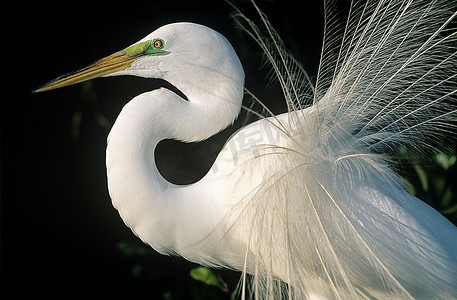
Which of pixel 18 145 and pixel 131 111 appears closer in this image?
pixel 131 111

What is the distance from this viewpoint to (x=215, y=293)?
2.09m

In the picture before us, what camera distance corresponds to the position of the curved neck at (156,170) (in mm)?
1144

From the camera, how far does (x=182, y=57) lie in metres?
1.22

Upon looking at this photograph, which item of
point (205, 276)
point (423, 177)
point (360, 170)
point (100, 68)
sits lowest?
point (205, 276)

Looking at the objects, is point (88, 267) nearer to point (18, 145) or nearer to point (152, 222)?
point (18, 145)

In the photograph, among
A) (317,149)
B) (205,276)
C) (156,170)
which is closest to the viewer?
(317,149)

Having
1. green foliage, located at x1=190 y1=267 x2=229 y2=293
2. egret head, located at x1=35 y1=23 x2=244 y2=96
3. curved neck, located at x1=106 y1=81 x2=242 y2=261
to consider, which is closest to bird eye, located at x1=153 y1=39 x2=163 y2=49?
egret head, located at x1=35 y1=23 x2=244 y2=96

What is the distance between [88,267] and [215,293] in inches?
23.3

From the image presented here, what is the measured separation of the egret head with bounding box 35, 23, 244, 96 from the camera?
120 centimetres

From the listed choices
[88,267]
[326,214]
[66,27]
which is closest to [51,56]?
[66,27]

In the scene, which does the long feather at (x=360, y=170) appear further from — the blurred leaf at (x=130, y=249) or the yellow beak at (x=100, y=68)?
the blurred leaf at (x=130, y=249)

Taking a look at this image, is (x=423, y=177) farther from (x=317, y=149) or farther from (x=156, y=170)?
(x=156, y=170)

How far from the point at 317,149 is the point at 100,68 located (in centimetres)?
62

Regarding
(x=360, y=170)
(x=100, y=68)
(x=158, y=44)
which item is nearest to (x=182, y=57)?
(x=158, y=44)
